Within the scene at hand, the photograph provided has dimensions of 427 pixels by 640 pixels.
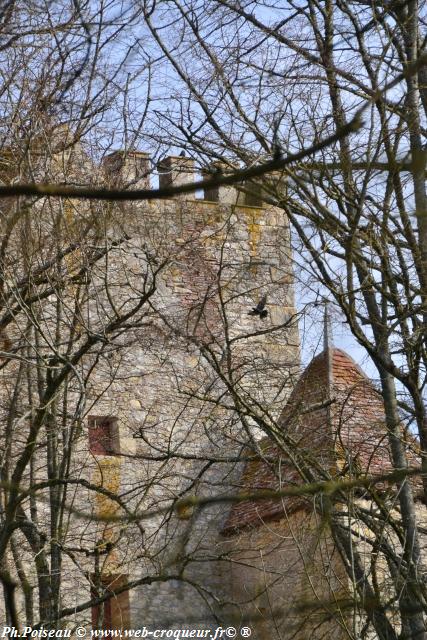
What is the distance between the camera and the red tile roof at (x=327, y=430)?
7.82 metres

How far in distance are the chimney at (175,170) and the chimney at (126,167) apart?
0.15m

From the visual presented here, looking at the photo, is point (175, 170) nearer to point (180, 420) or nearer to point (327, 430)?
point (327, 430)

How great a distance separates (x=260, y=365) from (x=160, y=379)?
277 cm

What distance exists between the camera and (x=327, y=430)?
28.9ft

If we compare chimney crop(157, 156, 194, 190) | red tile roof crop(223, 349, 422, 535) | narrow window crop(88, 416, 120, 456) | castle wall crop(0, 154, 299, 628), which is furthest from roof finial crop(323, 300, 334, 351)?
narrow window crop(88, 416, 120, 456)

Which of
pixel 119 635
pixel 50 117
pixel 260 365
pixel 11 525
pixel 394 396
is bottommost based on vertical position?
pixel 119 635

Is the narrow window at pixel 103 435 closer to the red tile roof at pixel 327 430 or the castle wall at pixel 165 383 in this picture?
the castle wall at pixel 165 383

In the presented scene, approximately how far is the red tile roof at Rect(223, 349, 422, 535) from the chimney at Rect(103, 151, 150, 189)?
6.91 feet

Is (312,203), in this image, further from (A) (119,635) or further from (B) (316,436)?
(A) (119,635)

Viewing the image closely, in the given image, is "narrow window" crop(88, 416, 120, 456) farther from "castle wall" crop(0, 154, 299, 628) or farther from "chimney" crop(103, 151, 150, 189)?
"chimney" crop(103, 151, 150, 189)

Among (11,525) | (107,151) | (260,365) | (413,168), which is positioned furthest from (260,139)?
(413,168)

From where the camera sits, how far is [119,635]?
1105 cm

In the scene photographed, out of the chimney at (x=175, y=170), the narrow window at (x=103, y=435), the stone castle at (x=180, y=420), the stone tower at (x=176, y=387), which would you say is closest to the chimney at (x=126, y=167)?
the stone castle at (x=180, y=420)

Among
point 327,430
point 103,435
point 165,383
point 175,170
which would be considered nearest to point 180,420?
point 165,383
